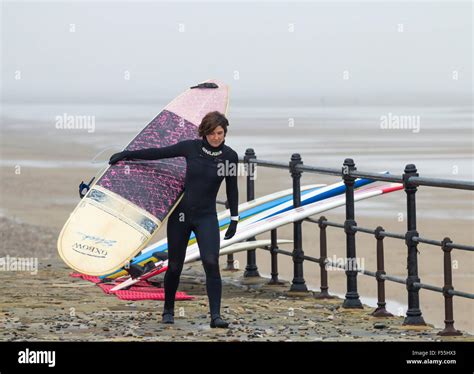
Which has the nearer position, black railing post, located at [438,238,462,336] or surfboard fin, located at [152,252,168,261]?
black railing post, located at [438,238,462,336]

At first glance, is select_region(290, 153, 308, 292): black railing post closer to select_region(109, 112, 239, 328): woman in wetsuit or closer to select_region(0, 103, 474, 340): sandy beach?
select_region(0, 103, 474, 340): sandy beach

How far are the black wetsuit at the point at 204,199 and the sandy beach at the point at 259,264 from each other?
0.50m

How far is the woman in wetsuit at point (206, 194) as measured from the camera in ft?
36.0

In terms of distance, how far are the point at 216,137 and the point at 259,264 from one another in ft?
25.5

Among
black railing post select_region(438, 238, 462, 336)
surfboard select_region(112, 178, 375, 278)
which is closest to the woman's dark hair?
black railing post select_region(438, 238, 462, 336)

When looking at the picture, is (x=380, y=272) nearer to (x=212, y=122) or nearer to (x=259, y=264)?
(x=212, y=122)

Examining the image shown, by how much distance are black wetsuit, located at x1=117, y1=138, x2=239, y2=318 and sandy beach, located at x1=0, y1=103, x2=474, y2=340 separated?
503 millimetres

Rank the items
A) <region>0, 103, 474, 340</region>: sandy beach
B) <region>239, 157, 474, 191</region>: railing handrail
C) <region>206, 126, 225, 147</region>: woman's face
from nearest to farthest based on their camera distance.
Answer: <region>239, 157, 474, 191</region>: railing handrail → <region>206, 126, 225, 147</region>: woman's face → <region>0, 103, 474, 340</region>: sandy beach

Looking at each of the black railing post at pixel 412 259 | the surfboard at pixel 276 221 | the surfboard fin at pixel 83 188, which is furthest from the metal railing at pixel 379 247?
the surfboard fin at pixel 83 188

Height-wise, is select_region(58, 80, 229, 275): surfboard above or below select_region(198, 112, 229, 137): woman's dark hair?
below

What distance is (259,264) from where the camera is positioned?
18578 mm

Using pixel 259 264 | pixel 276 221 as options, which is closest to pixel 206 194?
pixel 276 221

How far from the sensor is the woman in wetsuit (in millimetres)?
10969

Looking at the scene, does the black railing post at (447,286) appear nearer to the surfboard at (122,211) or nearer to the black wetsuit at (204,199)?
the black wetsuit at (204,199)
